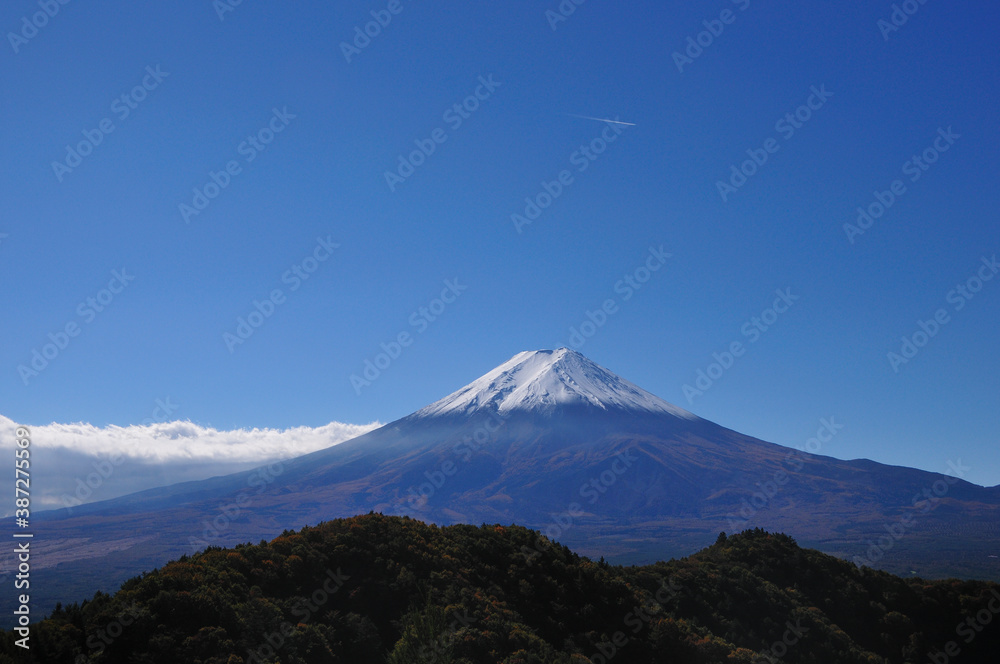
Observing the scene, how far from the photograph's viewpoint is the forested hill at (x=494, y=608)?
21.1 metres

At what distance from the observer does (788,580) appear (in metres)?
36.7

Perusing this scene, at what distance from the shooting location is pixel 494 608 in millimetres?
26141

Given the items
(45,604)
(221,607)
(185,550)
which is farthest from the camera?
(185,550)

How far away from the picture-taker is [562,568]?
30453mm

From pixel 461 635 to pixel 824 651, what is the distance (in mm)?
17339

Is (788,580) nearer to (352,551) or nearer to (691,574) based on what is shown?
(691,574)

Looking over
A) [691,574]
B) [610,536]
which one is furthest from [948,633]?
[610,536]

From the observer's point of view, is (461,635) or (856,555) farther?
(856,555)

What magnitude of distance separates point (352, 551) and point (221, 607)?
7.25 m

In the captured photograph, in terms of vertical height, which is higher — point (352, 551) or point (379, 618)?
point (352, 551)

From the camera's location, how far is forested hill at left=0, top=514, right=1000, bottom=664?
830 inches

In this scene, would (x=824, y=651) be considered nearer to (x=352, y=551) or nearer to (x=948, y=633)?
(x=948, y=633)

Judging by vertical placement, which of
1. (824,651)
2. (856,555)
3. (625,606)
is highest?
(625,606)

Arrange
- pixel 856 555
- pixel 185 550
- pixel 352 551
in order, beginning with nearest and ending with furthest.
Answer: pixel 352 551 < pixel 856 555 < pixel 185 550
